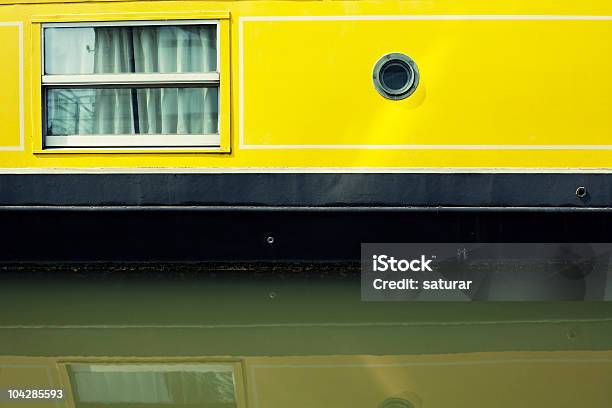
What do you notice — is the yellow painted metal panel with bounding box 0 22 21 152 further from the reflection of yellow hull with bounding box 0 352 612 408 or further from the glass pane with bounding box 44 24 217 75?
the reflection of yellow hull with bounding box 0 352 612 408

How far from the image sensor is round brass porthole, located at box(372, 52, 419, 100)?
3.79m

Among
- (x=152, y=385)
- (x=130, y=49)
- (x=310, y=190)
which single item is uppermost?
(x=130, y=49)

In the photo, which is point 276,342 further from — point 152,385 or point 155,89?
point 155,89

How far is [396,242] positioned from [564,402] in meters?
1.56

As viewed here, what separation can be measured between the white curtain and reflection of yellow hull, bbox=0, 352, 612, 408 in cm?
148

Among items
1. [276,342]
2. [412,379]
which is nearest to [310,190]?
[276,342]

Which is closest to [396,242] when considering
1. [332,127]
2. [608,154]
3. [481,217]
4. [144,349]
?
[481,217]

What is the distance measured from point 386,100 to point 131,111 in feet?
4.44

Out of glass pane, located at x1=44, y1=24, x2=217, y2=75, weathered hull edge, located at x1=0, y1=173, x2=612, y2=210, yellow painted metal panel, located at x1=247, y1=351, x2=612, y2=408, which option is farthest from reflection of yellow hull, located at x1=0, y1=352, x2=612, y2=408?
glass pane, located at x1=44, y1=24, x2=217, y2=75

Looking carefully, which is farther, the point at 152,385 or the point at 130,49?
the point at 130,49

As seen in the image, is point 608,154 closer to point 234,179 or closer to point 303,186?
point 303,186

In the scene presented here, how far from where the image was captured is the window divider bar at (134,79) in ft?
12.6

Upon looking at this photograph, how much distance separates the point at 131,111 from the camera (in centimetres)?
390

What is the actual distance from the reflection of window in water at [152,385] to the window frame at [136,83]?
55.8 inches
